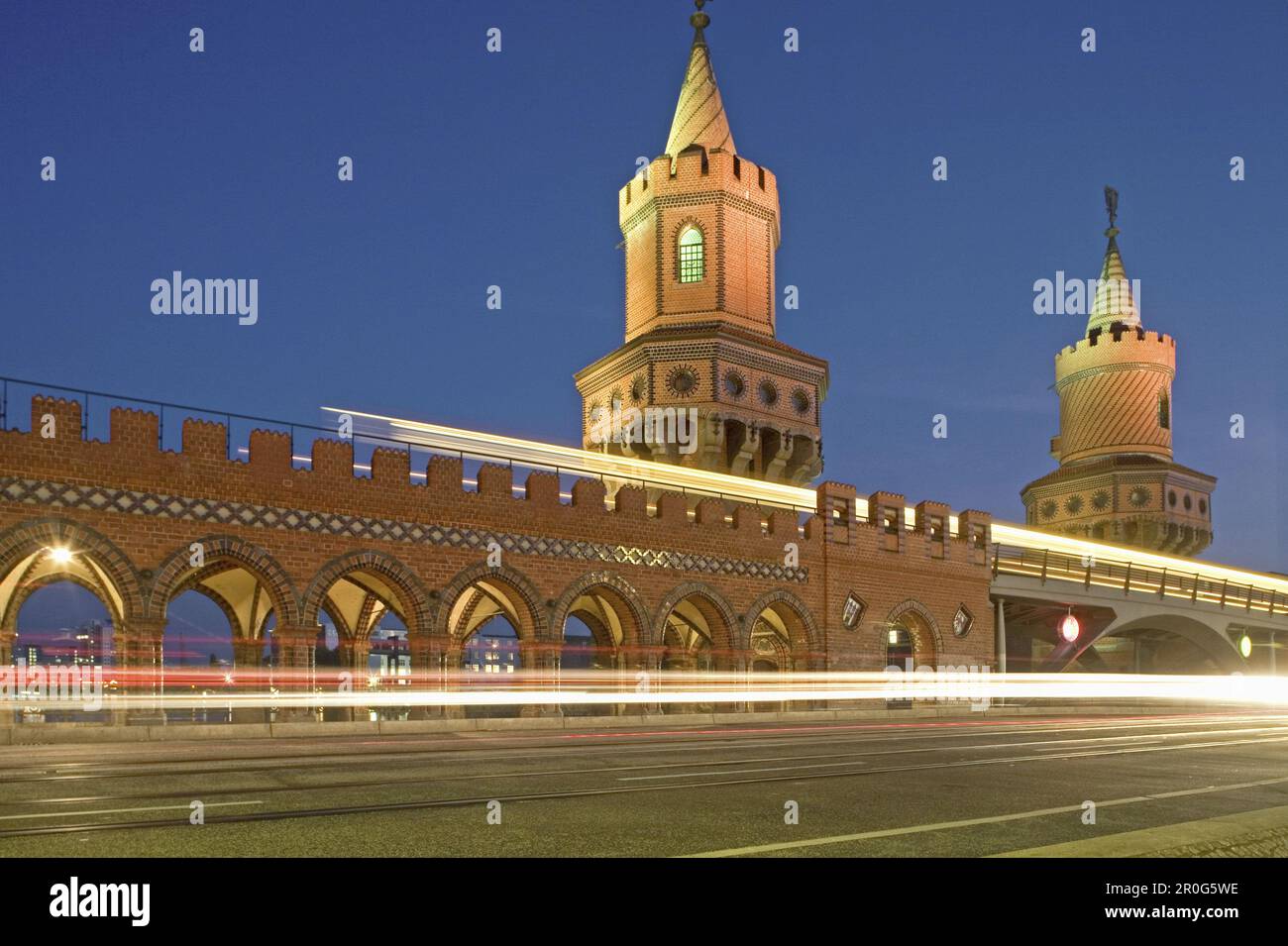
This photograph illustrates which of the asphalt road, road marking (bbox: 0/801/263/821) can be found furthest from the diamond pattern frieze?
road marking (bbox: 0/801/263/821)

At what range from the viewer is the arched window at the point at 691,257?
43062 millimetres

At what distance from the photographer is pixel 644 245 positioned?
1763 inches

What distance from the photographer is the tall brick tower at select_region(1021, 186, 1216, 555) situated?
6581 cm

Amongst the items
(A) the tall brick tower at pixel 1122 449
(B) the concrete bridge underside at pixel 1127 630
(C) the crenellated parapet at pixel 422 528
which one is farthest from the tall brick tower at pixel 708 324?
(A) the tall brick tower at pixel 1122 449

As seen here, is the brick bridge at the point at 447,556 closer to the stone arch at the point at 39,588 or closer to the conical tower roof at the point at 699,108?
the stone arch at the point at 39,588

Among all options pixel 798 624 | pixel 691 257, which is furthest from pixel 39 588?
pixel 691 257

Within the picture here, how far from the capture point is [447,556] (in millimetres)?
27094

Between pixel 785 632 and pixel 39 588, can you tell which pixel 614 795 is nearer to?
pixel 39 588

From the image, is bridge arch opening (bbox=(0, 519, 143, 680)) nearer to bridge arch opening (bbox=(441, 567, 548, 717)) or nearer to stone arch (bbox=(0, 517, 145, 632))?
stone arch (bbox=(0, 517, 145, 632))

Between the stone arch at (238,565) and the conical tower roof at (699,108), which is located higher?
the conical tower roof at (699,108)

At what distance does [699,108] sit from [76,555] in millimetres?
29901

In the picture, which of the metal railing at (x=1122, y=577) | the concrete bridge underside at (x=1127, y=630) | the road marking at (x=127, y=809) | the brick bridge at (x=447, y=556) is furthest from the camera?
the concrete bridge underside at (x=1127, y=630)

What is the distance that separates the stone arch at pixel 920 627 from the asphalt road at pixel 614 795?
752 inches

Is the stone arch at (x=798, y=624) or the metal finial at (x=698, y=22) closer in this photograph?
the stone arch at (x=798, y=624)
